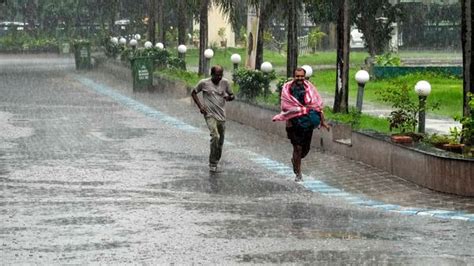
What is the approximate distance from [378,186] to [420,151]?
72 centimetres

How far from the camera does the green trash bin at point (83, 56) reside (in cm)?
5306

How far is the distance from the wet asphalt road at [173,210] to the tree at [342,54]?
4.10 ft

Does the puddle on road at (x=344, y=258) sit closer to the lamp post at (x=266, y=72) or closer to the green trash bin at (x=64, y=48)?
the lamp post at (x=266, y=72)

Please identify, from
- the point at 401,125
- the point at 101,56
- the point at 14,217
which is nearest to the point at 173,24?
the point at 101,56

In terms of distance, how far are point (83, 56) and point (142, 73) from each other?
15.9 metres

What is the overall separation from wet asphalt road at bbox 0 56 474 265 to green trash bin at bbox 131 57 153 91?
11.6 metres

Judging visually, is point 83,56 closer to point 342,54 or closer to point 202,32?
point 202,32

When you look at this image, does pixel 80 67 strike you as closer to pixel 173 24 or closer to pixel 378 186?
pixel 173 24

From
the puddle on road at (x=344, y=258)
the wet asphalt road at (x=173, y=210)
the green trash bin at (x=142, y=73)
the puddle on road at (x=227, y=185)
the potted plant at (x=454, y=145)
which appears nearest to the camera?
the puddle on road at (x=344, y=258)

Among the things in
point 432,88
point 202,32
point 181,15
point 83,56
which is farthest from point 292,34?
point 83,56

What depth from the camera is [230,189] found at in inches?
660

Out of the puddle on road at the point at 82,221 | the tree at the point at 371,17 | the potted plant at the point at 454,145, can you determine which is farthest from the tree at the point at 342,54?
the tree at the point at 371,17

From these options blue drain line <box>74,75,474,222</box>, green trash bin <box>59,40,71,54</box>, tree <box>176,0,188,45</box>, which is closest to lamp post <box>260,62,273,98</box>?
blue drain line <box>74,75,474,222</box>

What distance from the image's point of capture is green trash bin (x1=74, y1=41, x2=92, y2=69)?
2089 inches
